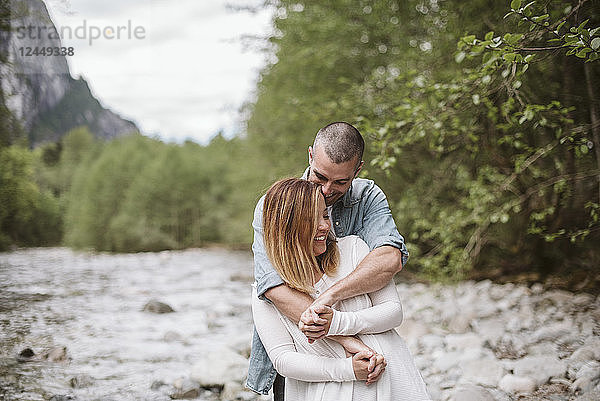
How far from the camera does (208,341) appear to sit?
6.11 metres

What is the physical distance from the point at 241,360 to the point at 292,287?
287cm

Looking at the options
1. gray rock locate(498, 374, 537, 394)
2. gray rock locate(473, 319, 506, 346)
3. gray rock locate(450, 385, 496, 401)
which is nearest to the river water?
gray rock locate(450, 385, 496, 401)

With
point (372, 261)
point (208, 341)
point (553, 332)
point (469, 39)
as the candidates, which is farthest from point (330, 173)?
point (208, 341)


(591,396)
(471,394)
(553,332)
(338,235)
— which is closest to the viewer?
(338,235)

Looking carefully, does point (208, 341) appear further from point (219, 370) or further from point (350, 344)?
point (350, 344)

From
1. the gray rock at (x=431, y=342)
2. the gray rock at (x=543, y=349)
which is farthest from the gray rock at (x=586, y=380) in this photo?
the gray rock at (x=431, y=342)

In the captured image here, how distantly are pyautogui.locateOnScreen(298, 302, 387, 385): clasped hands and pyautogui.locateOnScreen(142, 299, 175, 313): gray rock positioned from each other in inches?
238

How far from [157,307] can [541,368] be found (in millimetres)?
5157

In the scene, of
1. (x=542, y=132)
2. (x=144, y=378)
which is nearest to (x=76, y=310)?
(x=144, y=378)

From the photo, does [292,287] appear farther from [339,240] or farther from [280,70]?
[280,70]

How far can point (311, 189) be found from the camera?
200 centimetres

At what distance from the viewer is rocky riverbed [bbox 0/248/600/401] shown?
13.0ft

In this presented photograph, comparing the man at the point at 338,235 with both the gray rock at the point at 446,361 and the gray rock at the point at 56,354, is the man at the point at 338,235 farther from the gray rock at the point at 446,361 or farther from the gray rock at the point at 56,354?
the gray rock at the point at 56,354

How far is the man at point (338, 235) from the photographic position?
1.98 metres
